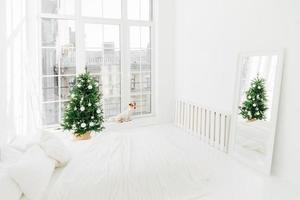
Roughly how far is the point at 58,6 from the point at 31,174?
323cm

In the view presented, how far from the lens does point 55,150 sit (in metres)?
2.40

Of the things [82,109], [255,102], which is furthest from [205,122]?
[82,109]

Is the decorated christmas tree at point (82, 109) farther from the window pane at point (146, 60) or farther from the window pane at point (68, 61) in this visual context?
the window pane at point (146, 60)

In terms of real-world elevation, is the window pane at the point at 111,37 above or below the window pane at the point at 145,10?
below

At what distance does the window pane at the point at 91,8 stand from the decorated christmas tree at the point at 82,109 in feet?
4.26

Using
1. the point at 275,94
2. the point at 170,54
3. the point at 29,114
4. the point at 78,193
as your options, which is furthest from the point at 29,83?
the point at 275,94

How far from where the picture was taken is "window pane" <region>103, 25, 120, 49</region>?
187 inches

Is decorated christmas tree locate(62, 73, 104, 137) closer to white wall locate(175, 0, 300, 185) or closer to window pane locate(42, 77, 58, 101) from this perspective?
window pane locate(42, 77, 58, 101)

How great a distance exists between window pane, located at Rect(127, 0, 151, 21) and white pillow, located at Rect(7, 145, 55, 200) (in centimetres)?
348

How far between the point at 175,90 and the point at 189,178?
114 inches

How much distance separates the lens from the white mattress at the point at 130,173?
6.91 ft

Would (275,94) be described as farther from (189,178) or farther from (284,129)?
(189,178)

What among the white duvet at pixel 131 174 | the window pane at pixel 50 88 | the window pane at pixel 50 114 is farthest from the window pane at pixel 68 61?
the white duvet at pixel 131 174

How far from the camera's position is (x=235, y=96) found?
3.52 metres
